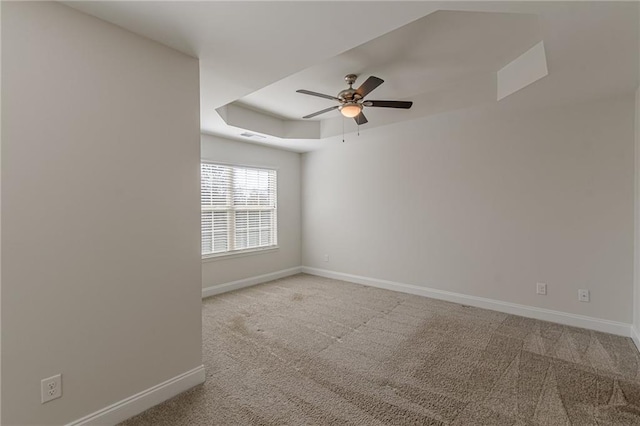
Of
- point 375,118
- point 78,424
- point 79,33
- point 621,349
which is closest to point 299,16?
point 79,33

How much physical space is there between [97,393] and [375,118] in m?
3.91

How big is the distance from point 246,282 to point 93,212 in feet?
10.6

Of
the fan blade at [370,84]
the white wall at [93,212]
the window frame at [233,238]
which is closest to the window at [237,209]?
the window frame at [233,238]

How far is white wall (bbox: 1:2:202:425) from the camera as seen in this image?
145 cm

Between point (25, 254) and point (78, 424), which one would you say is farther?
point (78, 424)

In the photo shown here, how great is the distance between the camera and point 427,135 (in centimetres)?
411

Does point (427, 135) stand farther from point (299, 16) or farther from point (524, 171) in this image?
point (299, 16)

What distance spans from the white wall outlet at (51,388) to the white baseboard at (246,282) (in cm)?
257

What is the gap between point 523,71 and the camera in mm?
2572

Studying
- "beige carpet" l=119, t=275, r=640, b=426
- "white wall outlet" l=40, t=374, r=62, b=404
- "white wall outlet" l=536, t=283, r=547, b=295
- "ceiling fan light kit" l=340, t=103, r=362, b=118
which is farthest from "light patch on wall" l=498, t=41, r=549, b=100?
"white wall outlet" l=40, t=374, r=62, b=404

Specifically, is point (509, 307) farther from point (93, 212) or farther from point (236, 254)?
point (93, 212)

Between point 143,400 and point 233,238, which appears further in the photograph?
point 233,238

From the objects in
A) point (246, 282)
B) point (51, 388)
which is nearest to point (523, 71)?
point (51, 388)

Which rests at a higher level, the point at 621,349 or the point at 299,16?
the point at 299,16
